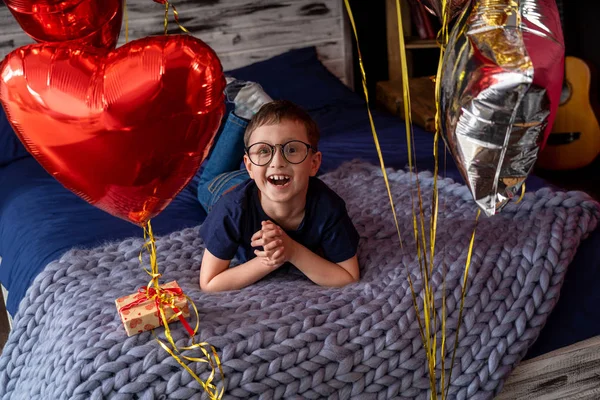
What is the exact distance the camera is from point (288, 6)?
9.43 feet

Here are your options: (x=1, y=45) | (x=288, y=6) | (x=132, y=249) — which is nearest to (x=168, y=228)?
(x=132, y=249)

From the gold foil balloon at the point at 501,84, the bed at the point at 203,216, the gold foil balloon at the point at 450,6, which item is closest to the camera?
the gold foil balloon at the point at 501,84

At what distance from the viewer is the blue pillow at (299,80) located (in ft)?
8.66

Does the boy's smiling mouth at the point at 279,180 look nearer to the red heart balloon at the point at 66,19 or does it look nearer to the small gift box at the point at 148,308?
the small gift box at the point at 148,308

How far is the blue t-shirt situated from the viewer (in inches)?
49.8

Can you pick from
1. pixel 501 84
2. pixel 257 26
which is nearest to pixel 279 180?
pixel 501 84

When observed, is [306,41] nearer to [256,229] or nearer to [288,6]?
[288,6]

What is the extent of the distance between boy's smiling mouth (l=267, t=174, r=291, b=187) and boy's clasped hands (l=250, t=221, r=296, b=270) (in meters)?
0.07

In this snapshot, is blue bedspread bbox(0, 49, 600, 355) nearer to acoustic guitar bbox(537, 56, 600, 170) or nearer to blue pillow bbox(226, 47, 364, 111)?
blue pillow bbox(226, 47, 364, 111)

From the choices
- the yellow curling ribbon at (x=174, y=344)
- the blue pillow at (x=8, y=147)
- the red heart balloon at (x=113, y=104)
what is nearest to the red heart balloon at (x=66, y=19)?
the red heart balloon at (x=113, y=104)

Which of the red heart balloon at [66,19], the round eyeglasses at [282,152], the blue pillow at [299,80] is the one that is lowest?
the blue pillow at [299,80]

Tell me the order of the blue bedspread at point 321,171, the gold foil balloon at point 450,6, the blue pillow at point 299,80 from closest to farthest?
the gold foil balloon at point 450,6
the blue bedspread at point 321,171
the blue pillow at point 299,80

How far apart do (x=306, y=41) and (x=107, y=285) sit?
1.95 metres

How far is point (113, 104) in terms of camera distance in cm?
78
